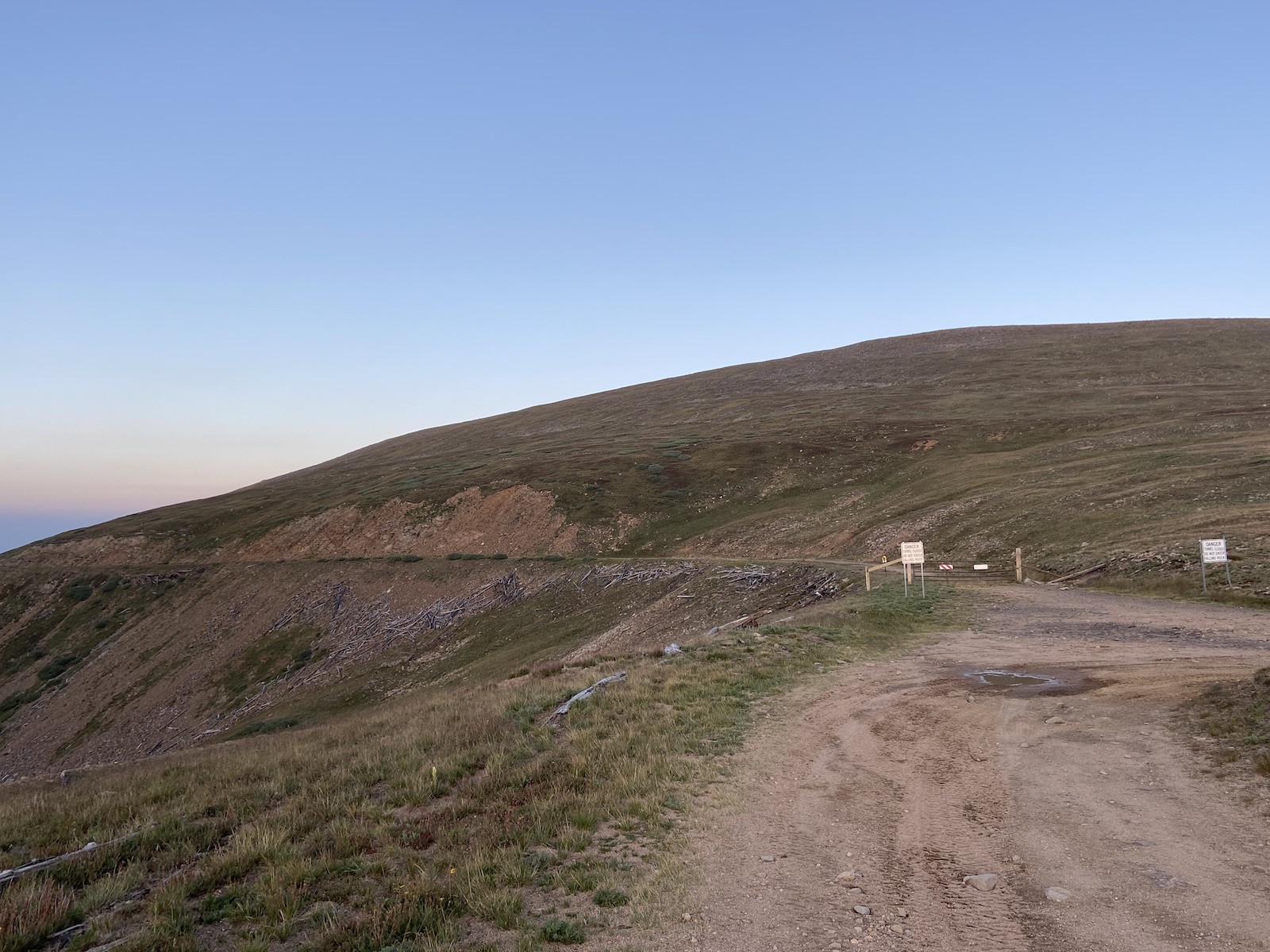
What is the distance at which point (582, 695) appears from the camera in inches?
602

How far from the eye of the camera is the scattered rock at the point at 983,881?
6922mm

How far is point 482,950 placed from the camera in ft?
20.3

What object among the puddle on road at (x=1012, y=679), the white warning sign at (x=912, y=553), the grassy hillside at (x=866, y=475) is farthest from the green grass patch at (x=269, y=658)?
the puddle on road at (x=1012, y=679)

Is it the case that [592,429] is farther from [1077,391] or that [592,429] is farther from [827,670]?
[827,670]

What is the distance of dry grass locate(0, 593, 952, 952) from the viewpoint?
7059 mm

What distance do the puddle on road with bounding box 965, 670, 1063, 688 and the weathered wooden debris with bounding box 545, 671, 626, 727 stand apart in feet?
25.8

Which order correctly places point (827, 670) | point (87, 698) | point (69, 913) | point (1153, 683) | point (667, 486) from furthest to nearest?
point (667, 486), point (87, 698), point (827, 670), point (1153, 683), point (69, 913)

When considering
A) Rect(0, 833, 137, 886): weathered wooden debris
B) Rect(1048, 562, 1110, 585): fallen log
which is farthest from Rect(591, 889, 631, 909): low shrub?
Rect(1048, 562, 1110, 585): fallen log

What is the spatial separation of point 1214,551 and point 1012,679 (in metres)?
13.0

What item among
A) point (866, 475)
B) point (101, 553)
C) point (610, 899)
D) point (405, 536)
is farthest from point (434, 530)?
point (610, 899)

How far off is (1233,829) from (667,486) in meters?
61.1

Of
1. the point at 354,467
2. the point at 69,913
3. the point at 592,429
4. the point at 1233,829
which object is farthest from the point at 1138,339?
the point at 69,913

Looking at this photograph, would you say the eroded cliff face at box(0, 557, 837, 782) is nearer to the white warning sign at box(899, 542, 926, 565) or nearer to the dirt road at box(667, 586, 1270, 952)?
the white warning sign at box(899, 542, 926, 565)

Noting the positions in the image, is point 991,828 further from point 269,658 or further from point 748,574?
point 269,658
